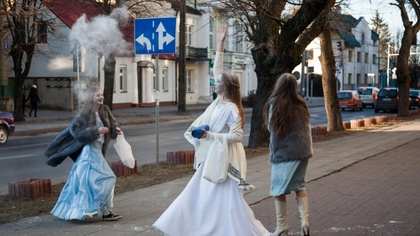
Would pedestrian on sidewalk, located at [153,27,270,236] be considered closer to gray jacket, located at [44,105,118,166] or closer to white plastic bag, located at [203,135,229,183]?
white plastic bag, located at [203,135,229,183]

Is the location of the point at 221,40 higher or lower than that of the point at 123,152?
higher

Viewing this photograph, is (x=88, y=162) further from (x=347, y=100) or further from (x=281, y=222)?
(x=347, y=100)

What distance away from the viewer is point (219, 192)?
7320 millimetres

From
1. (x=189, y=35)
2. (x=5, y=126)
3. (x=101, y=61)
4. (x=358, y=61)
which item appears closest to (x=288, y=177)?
(x=5, y=126)

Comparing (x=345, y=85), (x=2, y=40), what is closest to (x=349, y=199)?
(x=2, y=40)

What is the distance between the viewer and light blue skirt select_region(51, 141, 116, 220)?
853 cm

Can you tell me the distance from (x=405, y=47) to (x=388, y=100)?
1166 centimetres

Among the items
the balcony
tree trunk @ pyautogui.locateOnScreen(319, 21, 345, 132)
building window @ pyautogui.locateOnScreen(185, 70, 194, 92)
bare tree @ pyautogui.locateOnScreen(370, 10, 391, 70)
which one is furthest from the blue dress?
bare tree @ pyautogui.locateOnScreen(370, 10, 391, 70)

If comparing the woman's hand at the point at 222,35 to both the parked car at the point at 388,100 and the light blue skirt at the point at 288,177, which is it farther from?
the parked car at the point at 388,100

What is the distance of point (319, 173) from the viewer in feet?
43.9

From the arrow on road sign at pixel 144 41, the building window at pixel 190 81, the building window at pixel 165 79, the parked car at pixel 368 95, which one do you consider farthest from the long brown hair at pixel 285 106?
the parked car at pixel 368 95

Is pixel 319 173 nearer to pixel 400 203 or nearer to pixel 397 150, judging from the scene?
pixel 400 203

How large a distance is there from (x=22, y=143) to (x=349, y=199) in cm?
1495

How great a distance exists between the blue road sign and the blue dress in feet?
16.0
